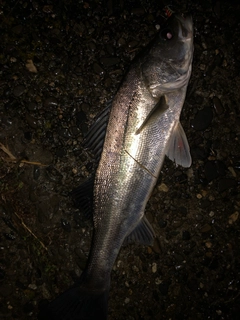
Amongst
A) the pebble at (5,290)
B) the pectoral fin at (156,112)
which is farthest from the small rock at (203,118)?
the pebble at (5,290)

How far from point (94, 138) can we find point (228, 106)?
4.35 ft

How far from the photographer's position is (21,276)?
2654mm

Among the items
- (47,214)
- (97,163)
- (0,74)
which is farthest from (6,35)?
(47,214)

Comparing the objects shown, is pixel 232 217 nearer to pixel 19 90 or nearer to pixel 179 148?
pixel 179 148

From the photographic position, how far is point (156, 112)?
2.15 m

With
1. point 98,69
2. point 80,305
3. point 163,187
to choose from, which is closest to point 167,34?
point 98,69

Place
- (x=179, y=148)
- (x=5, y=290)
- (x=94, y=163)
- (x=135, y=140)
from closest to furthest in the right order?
(x=135, y=140)
(x=179, y=148)
(x=94, y=163)
(x=5, y=290)

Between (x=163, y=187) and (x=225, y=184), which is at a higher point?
(x=163, y=187)

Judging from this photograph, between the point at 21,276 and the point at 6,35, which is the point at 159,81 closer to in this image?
the point at 6,35

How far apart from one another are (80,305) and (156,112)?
1.76 metres

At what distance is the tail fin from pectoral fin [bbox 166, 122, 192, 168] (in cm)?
130

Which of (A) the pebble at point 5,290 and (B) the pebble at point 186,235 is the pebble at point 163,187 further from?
(A) the pebble at point 5,290

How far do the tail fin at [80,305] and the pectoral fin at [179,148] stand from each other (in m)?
1.30

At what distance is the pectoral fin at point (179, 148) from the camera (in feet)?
7.39
